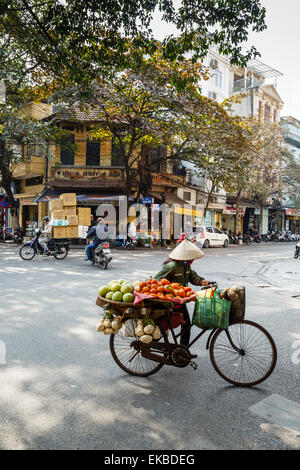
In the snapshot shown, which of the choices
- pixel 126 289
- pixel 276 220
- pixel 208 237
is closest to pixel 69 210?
pixel 126 289

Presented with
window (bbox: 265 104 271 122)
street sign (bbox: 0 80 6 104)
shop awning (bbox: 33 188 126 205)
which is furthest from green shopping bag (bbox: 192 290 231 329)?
window (bbox: 265 104 271 122)

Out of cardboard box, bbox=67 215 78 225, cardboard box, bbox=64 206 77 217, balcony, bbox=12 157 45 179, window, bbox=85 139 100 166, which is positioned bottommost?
cardboard box, bbox=67 215 78 225

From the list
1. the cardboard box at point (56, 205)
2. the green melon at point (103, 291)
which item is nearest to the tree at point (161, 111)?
the cardboard box at point (56, 205)

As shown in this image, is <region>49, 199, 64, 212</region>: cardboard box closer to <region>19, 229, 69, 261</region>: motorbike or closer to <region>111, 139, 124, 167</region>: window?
<region>19, 229, 69, 261</region>: motorbike

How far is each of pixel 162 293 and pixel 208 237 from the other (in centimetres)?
2240

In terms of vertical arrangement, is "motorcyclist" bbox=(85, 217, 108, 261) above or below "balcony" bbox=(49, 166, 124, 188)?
below

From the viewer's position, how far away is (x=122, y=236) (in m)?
21.3

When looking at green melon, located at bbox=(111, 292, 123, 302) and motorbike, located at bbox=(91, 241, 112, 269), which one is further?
motorbike, located at bbox=(91, 241, 112, 269)

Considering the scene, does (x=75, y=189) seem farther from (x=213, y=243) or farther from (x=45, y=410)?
(x=45, y=410)

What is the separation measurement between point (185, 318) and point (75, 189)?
2186cm

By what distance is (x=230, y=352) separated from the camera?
3773mm

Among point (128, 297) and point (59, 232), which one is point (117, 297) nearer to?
point (128, 297)

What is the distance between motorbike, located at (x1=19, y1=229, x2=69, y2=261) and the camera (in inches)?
526

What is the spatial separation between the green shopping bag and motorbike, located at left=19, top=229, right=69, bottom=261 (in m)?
10.7
